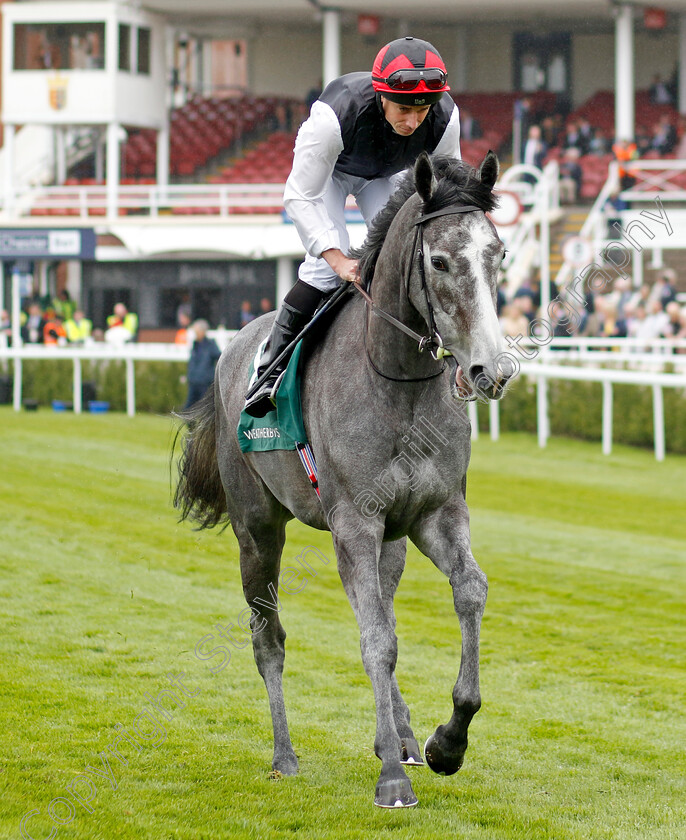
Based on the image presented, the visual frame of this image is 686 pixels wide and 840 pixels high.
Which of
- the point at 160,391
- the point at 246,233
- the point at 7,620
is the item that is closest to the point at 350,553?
the point at 7,620

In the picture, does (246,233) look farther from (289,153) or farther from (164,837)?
(164,837)

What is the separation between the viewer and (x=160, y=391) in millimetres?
18406

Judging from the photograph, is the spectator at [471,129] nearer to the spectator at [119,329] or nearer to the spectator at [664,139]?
the spectator at [664,139]

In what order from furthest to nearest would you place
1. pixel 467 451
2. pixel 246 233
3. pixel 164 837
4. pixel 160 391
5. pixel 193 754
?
pixel 246 233 < pixel 160 391 < pixel 193 754 < pixel 467 451 < pixel 164 837

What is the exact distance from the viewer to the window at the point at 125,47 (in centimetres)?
2975

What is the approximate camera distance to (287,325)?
4.42 m

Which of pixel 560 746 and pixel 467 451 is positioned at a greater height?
pixel 467 451

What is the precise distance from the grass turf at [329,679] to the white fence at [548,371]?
2.94m

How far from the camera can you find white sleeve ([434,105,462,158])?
421 centimetres

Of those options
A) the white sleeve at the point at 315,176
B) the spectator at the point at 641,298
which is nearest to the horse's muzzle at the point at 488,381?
the white sleeve at the point at 315,176

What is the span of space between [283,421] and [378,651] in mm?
976

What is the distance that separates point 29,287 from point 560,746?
23.9m

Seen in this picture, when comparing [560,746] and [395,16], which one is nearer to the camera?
[560,746]

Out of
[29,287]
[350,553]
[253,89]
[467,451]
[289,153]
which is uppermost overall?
[253,89]
